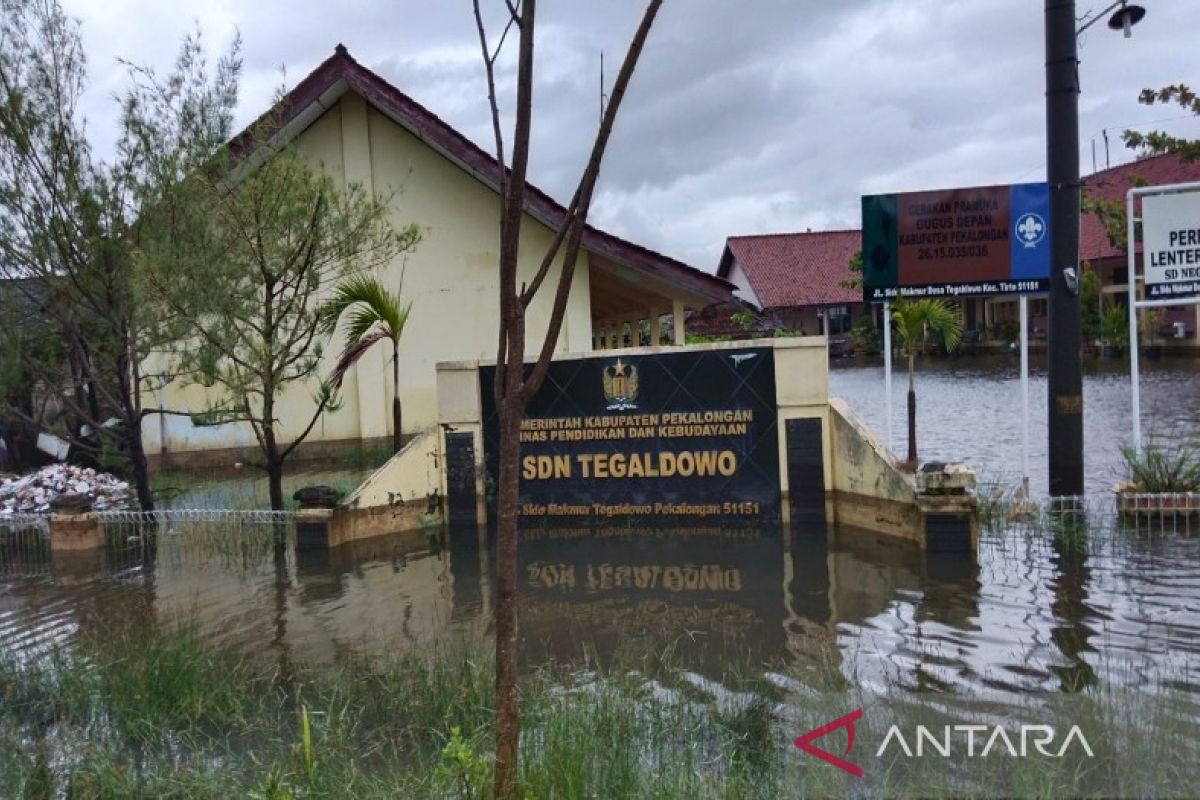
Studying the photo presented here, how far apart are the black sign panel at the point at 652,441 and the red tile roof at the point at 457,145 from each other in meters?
3.91

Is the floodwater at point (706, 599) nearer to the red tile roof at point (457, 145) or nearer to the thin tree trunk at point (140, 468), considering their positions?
the thin tree trunk at point (140, 468)

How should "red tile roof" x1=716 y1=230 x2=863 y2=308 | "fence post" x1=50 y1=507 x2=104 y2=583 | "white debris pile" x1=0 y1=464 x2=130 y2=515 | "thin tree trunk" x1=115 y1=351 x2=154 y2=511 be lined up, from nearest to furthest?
"thin tree trunk" x1=115 y1=351 x2=154 y2=511 → "fence post" x1=50 y1=507 x2=104 y2=583 → "white debris pile" x1=0 y1=464 x2=130 y2=515 → "red tile roof" x1=716 y1=230 x2=863 y2=308

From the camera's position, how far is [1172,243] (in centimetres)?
975

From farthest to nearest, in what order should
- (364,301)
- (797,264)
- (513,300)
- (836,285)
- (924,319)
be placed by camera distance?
1. (797,264)
2. (836,285)
3. (924,319)
4. (364,301)
5. (513,300)

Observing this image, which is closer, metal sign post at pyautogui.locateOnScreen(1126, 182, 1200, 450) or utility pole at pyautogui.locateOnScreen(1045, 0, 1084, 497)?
utility pole at pyautogui.locateOnScreen(1045, 0, 1084, 497)

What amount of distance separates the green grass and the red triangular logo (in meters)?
0.04

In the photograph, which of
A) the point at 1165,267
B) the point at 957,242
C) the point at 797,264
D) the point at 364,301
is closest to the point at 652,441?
the point at 957,242

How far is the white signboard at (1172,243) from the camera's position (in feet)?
31.7

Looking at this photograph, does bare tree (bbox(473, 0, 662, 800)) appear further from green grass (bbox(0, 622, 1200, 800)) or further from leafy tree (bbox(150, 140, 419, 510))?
leafy tree (bbox(150, 140, 419, 510))

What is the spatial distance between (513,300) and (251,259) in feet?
24.6

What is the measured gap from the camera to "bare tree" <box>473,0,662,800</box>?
3.32 meters

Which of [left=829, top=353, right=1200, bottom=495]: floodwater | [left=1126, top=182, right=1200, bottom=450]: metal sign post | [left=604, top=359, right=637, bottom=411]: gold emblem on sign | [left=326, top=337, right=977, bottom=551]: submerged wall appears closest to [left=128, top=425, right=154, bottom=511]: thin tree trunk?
[left=326, top=337, right=977, bottom=551]: submerged wall

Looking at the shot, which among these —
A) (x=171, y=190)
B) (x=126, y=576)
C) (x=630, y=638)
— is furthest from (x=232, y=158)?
(x=630, y=638)

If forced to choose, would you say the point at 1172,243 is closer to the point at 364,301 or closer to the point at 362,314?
the point at 364,301
